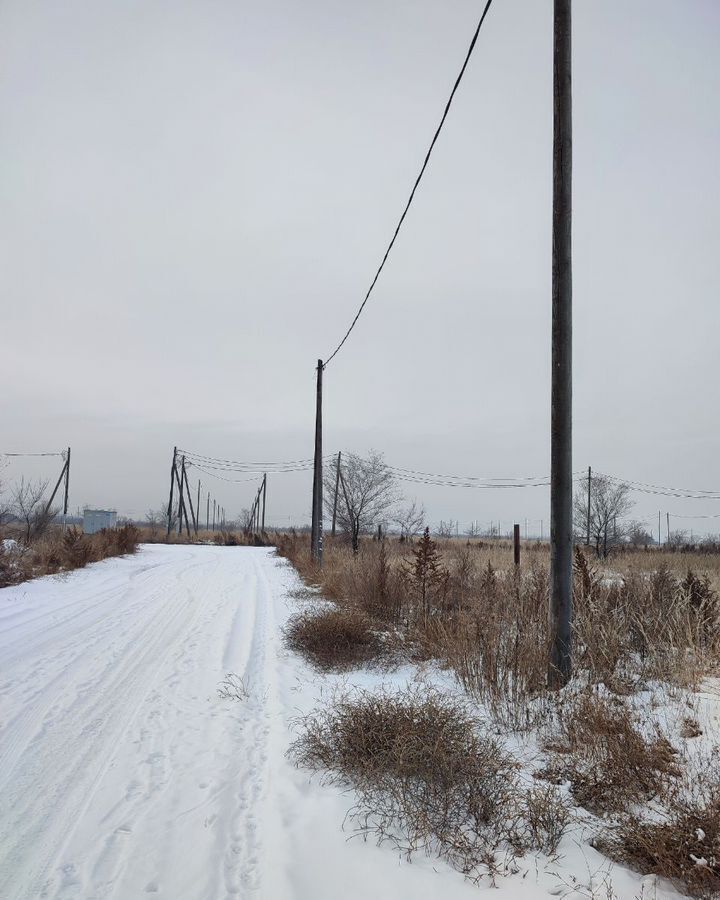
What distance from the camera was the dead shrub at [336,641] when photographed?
21.4 ft

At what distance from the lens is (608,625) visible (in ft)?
18.0

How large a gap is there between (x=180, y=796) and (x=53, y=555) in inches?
598

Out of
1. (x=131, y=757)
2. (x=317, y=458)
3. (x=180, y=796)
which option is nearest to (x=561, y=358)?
(x=180, y=796)

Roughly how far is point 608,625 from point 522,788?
261 cm

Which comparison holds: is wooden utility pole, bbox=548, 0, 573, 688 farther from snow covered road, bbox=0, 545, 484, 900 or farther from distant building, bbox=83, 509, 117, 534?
distant building, bbox=83, 509, 117, 534

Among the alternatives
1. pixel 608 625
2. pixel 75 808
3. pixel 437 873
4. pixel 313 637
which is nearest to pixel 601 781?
pixel 437 873

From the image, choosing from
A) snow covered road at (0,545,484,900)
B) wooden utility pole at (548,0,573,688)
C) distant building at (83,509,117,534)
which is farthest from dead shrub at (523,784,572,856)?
distant building at (83,509,117,534)

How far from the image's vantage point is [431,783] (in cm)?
330

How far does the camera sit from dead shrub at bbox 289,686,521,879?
293 centimetres

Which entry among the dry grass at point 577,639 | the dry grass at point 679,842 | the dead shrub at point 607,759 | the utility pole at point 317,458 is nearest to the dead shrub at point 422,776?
the dead shrub at point 607,759

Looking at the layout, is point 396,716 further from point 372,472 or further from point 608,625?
point 372,472

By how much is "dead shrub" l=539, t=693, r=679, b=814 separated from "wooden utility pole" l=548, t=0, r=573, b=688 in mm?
1002

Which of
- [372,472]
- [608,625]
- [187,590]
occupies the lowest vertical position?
[187,590]

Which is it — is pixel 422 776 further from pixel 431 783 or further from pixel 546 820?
pixel 546 820
